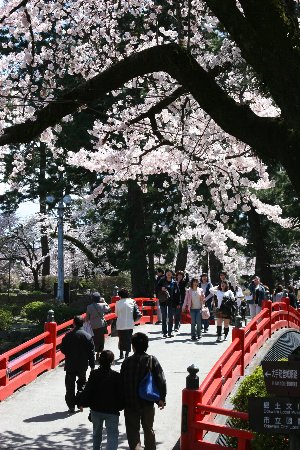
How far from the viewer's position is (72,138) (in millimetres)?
26859

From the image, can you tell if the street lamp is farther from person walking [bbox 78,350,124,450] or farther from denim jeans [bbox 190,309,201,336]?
person walking [bbox 78,350,124,450]

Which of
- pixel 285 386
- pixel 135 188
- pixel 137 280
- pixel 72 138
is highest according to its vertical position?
pixel 72 138

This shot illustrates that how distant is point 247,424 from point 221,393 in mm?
1959

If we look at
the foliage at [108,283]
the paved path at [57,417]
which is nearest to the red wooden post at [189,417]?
the paved path at [57,417]

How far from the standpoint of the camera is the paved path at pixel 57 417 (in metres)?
9.81

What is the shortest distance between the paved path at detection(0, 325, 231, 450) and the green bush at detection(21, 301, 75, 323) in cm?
1063

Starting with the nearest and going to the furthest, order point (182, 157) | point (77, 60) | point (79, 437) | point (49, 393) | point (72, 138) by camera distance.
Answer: point (79, 437)
point (49, 393)
point (182, 157)
point (77, 60)
point (72, 138)

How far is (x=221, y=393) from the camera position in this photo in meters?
10.7

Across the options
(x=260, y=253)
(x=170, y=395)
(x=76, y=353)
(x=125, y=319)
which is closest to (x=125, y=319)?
(x=125, y=319)

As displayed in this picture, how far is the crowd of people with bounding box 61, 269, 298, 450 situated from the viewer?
26.5 feet

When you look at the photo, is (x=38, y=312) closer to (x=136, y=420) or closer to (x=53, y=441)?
(x=53, y=441)

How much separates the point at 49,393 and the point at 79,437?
2637 millimetres

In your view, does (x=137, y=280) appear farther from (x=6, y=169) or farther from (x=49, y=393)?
(x=49, y=393)

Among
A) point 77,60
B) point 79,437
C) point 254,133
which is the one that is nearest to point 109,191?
point 77,60
